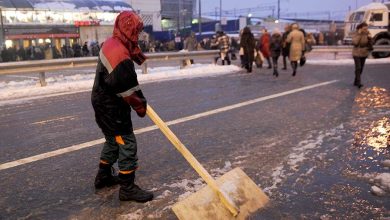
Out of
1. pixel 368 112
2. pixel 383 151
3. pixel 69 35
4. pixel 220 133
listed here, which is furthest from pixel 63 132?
pixel 69 35

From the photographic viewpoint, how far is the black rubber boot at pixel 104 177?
12.8ft

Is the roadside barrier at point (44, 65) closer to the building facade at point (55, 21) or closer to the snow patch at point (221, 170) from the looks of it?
the snow patch at point (221, 170)

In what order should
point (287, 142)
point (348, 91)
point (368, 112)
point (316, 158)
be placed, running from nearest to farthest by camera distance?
point (316, 158) → point (287, 142) → point (368, 112) → point (348, 91)

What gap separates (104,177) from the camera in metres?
3.96

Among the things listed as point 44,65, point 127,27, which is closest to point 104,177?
point 127,27


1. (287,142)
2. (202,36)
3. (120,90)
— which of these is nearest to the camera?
(120,90)

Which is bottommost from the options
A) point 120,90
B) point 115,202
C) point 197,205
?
point 115,202

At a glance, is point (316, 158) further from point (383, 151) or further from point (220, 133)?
point (220, 133)

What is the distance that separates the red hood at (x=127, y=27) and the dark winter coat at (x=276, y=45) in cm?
1143

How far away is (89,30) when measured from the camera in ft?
99.6

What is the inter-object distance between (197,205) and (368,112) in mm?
5346

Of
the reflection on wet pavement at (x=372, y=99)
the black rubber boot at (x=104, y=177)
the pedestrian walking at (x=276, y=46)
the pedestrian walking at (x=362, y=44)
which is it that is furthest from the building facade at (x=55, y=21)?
the black rubber boot at (x=104, y=177)

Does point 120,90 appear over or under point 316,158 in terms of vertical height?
over

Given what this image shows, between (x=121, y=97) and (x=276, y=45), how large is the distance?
11815 mm
